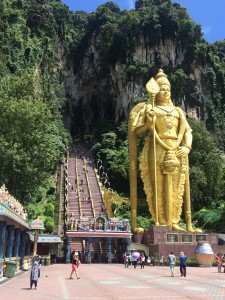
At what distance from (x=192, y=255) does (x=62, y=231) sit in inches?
323

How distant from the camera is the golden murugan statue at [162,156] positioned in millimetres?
21045

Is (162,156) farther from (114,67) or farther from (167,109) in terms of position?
(114,67)

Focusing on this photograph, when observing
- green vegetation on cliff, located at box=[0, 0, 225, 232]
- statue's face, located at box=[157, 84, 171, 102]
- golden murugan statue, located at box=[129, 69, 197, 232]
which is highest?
green vegetation on cliff, located at box=[0, 0, 225, 232]

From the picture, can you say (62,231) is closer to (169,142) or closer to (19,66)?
(169,142)

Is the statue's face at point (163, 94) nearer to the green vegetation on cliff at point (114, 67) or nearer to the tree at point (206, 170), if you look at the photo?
the green vegetation on cliff at point (114, 67)

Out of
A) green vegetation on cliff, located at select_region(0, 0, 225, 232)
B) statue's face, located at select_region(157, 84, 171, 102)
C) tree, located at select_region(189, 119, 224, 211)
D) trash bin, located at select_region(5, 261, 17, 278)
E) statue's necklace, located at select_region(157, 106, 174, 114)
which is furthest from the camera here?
green vegetation on cliff, located at select_region(0, 0, 225, 232)

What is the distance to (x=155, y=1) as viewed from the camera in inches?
1983

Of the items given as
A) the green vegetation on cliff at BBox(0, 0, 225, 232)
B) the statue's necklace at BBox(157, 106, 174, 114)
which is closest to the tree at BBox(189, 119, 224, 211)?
the green vegetation on cliff at BBox(0, 0, 225, 232)

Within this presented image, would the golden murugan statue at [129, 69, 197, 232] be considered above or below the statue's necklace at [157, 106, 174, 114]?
below

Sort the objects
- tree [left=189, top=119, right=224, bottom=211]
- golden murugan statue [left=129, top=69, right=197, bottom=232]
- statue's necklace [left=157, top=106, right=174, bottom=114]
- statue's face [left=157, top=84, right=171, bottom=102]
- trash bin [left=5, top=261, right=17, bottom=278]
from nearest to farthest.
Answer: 1. trash bin [left=5, top=261, right=17, bottom=278]
2. golden murugan statue [left=129, top=69, right=197, bottom=232]
3. statue's necklace [left=157, top=106, right=174, bottom=114]
4. statue's face [left=157, top=84, right=171, bottom=102]
5. tree [left=189, top=119, right=224, bottom=211]

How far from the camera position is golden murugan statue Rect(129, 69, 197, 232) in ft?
69.0

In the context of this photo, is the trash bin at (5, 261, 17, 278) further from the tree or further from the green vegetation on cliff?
→ the tree

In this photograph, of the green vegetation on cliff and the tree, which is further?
the green vegetation on cliff

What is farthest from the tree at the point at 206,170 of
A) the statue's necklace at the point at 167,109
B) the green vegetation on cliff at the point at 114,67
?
the statue's necklace at the point at 167,109
